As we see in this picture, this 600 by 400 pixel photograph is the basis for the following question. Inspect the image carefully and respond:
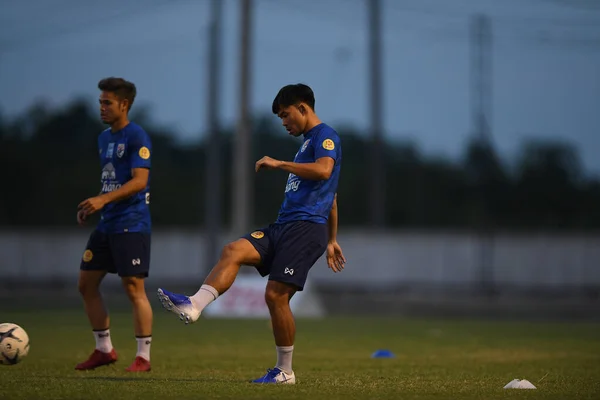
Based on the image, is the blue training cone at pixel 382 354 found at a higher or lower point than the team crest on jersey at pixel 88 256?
lower

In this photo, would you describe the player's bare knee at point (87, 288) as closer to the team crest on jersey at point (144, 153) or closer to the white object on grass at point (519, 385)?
the team crest on jersey at point (144, 153)

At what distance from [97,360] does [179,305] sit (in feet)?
8.89

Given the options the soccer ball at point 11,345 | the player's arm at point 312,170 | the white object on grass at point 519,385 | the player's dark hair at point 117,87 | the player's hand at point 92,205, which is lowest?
the white object on grass at point 519,385

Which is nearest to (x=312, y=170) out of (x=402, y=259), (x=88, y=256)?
(x=88, y=256)

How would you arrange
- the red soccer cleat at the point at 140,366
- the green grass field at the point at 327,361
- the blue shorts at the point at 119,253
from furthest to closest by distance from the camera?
the blue shorts at the point at 119,253 → the red soccer cleat at the point at 140,366 → the green grass field at the point at 327,361

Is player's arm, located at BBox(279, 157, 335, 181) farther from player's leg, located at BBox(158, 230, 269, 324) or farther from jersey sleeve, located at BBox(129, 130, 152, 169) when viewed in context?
jersey sleeve, located at BBox(129, 130, 152, 169)

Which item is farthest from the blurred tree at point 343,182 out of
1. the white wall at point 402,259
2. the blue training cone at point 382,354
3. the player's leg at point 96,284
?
the player's leg at point 96,284

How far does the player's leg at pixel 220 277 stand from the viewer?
7.99 m

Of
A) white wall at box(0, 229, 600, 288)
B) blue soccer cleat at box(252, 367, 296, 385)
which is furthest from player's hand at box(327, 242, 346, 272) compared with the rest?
white wall at box(0, 229, 600, 288)

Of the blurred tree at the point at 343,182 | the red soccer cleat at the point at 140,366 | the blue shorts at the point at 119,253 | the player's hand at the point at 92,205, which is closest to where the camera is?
the player's hand at the point at 92,205

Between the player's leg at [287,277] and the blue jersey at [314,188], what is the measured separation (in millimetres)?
88

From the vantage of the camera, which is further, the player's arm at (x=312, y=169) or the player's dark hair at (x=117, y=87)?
the player's dark hair at (x=117, y=87)

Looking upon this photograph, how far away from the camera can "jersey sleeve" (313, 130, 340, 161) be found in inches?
339

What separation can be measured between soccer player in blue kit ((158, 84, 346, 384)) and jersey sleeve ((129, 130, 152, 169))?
187 cm
